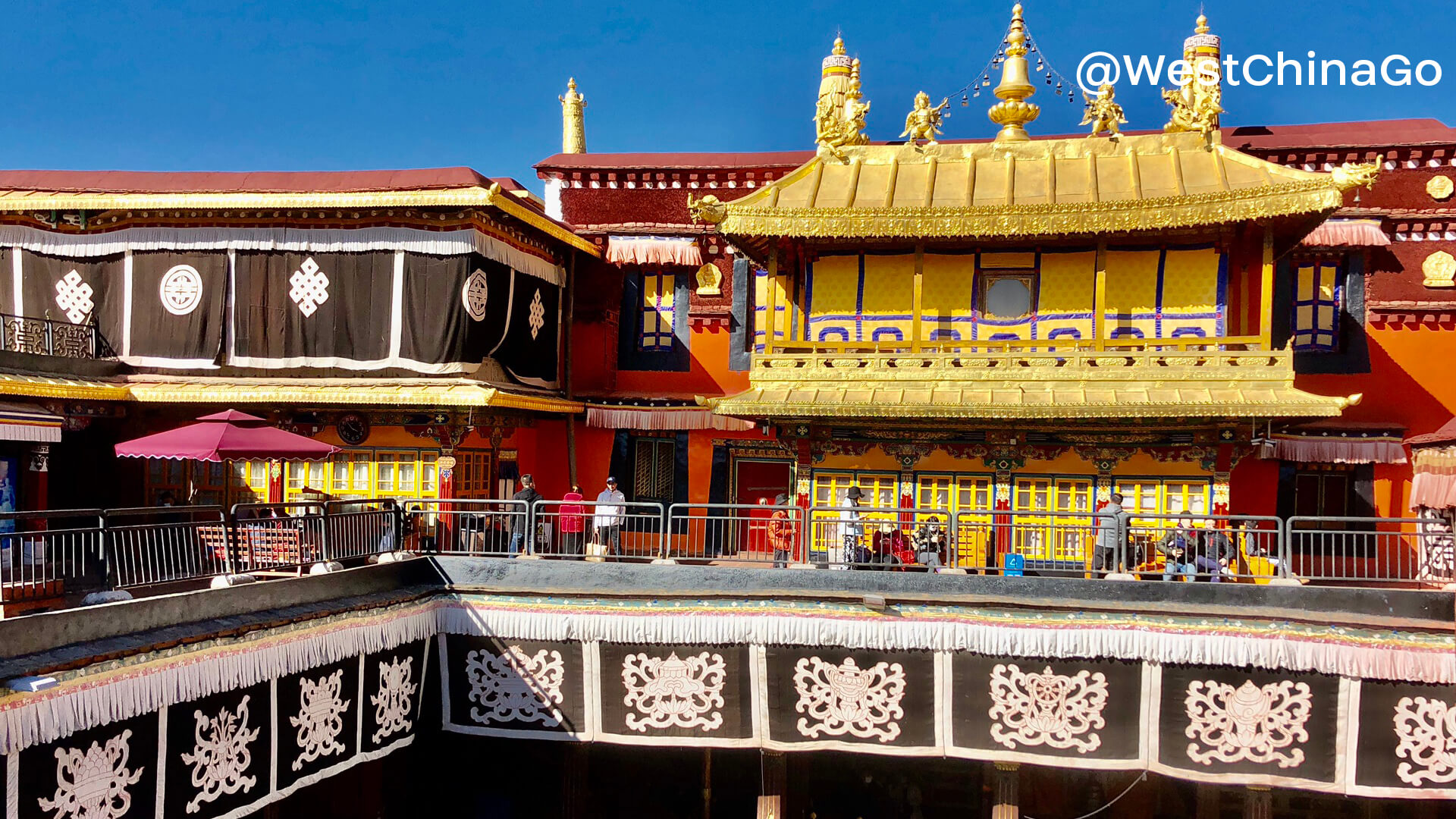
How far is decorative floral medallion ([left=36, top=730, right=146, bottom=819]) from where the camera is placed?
7.35 meters

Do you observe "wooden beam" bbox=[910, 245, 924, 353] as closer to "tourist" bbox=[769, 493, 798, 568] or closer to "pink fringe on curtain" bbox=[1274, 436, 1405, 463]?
"tourist" bbox=[769, 493, 798, 568]

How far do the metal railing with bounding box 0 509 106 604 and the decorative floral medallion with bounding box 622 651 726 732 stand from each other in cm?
553

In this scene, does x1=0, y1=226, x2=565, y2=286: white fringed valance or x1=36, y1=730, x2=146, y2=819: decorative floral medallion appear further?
x1=0, y1=226, x2=565, y2=286: white fringed valance

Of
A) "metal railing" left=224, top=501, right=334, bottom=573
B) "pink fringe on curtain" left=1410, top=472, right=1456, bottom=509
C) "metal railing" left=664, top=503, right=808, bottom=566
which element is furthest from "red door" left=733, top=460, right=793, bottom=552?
"pink fringe on curtain" left=1410, top=472, right=1456, bottom=509

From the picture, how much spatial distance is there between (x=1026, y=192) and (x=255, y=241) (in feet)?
39.5

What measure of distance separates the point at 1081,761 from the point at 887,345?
6.03 m

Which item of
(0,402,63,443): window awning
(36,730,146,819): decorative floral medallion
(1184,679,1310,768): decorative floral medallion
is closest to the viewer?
(36,730,146,819): decorative floral medallion

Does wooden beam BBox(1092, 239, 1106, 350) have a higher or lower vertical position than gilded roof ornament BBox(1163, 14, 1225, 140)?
lower

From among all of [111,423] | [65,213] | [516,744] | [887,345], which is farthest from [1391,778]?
[65,213]

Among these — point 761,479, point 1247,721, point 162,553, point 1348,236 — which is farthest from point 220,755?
point 1348,236

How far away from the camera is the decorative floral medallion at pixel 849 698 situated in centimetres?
1098

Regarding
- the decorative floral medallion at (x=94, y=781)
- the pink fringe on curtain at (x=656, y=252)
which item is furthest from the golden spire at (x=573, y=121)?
the decorative floral medallion at (x=94, y=781)

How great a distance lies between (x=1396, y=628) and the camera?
389 inches

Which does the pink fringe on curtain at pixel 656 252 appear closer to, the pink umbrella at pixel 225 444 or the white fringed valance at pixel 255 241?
the white fringed valance at pixel 255 241
